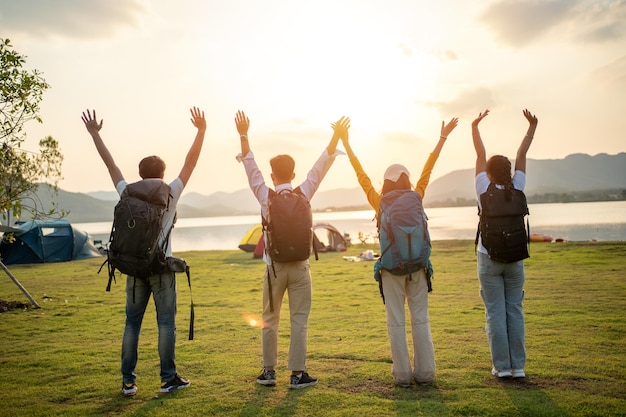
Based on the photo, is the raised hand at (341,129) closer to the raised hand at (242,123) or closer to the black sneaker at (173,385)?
the raised hand at (242,123)

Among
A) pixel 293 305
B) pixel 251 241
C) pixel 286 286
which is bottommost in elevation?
pixel 251 241

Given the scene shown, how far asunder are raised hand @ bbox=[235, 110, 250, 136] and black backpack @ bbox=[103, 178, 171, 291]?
47.4 inches

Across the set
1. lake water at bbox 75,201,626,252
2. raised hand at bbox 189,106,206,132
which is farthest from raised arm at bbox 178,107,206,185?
lake water at bbox 75,201,626,252

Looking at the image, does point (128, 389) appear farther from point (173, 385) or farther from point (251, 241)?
point (251, 241)

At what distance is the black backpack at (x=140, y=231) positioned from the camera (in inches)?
201

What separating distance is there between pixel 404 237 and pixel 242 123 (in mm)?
2371

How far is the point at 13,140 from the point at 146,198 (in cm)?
692

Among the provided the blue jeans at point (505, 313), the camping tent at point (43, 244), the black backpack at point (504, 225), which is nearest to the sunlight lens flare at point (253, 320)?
the blue jeans at point (505, 313)

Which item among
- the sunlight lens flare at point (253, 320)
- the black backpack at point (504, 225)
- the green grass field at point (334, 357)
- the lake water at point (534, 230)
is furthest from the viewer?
the lake water at point (534, 230)

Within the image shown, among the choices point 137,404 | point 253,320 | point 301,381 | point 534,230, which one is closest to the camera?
point 137,404

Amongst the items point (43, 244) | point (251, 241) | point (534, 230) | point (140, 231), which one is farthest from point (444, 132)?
point (534, 230)

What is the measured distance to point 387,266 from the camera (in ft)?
18.2

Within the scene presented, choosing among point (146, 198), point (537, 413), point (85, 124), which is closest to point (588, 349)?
point (537, 413)

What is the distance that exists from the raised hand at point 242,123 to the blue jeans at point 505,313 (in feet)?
10.6
